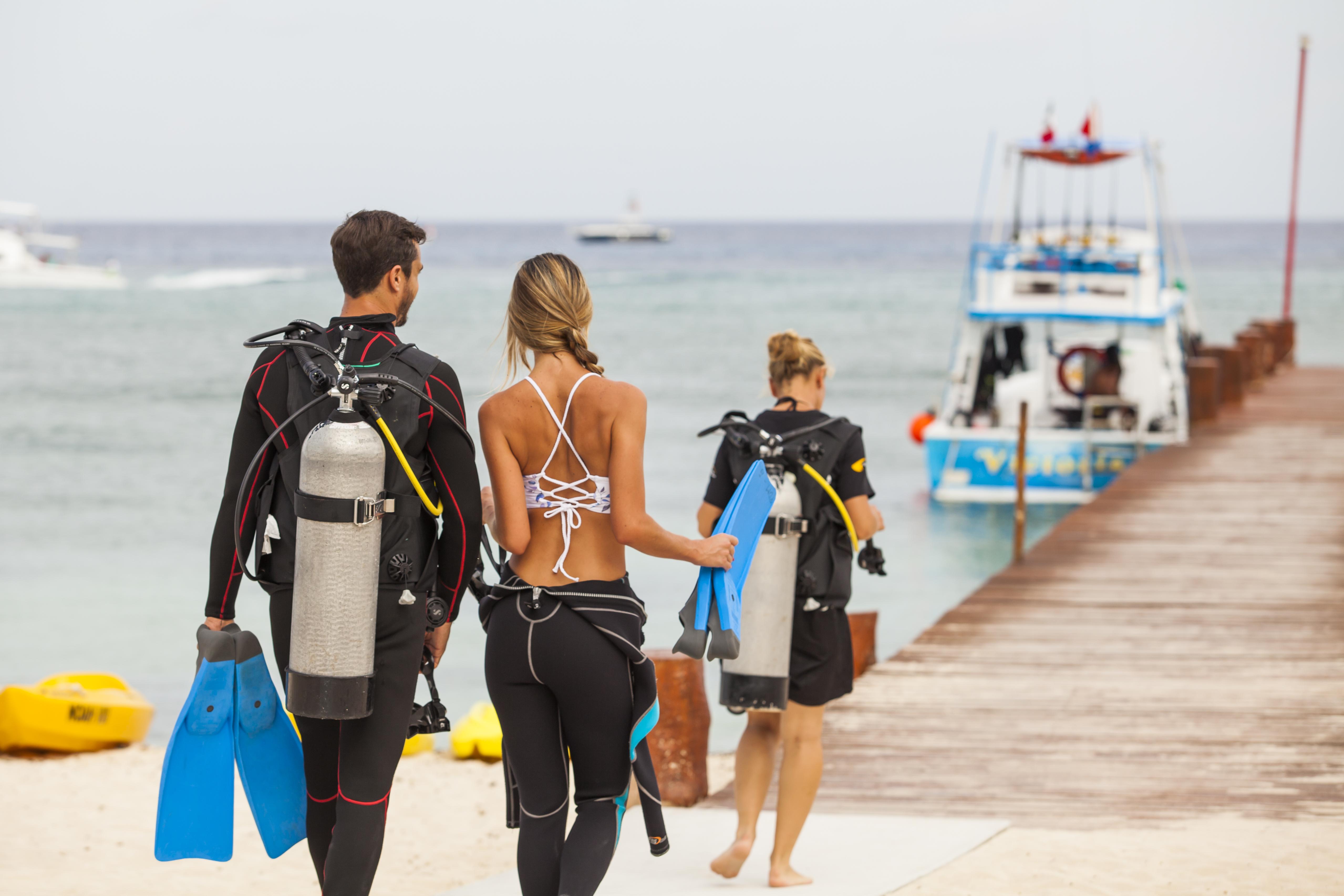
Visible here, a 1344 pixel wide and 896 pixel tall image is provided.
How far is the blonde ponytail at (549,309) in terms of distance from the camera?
3027 mm

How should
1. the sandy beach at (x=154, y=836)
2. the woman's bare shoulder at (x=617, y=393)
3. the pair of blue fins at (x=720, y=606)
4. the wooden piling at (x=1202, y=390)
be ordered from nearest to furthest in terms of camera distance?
the woman's bare shoulder at (x=617, y=393) → the pair of blue fins at (x=720, y=606) → the sandy beach at (x=154, y=836) → the wooden piling at (x=1202, y=390)

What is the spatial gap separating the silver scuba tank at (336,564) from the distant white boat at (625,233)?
6081 inches

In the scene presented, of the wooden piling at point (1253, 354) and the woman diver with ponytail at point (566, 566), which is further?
the wooden piling at point (1253, 354)

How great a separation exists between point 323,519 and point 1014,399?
15128 mm

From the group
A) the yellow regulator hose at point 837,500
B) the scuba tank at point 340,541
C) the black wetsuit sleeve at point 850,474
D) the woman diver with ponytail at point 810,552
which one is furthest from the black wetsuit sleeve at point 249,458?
the black wetsuit sleeve at point 850,474

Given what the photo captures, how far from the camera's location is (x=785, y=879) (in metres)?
4.26

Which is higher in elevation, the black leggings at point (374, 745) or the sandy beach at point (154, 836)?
the black leggings at point (374, 745)

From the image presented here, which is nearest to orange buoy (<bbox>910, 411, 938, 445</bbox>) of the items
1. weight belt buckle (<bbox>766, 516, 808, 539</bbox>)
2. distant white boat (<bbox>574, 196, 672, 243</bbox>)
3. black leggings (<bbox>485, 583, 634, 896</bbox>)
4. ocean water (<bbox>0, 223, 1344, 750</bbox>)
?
ocean water (<bbox>0, 223, 1344, 750</bbox>)

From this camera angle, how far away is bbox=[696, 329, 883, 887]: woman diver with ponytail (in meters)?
4.14

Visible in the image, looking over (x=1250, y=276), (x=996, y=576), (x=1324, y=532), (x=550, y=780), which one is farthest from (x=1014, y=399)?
(x=1250, y=276)

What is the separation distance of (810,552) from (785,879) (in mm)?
1013

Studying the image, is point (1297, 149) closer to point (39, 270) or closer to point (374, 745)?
point (374, 745)

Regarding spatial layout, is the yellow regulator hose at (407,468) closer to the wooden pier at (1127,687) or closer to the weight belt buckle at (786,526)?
the weight belt buckle at (786,526)

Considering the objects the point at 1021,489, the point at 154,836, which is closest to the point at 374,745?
the point at 154,836
